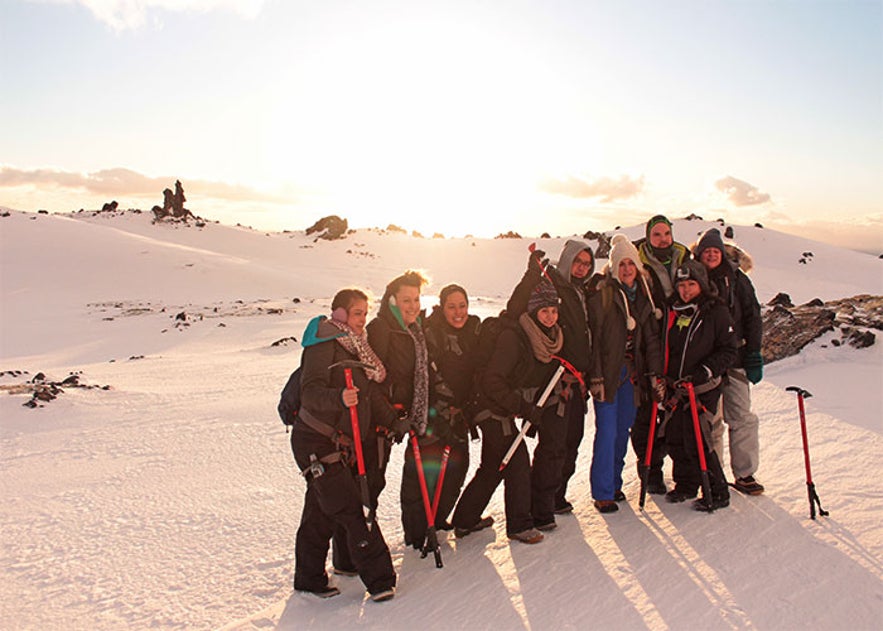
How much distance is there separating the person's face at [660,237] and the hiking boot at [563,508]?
7.63ft

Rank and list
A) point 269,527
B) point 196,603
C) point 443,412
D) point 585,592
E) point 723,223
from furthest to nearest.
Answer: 1. point 723,223
2. point 269,527
3. point 443,412
4. point 196,603
5. point 585,592

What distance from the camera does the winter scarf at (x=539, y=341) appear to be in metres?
4.29

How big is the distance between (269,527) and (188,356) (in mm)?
9839

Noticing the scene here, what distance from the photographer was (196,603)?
3764 mm

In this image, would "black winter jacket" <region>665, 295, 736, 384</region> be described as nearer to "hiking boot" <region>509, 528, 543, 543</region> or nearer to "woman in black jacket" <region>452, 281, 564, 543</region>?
"woman in black jacket" <region>452, 281, 564, 543</region>

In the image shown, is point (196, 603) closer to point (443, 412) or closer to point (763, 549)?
point (443, 412)

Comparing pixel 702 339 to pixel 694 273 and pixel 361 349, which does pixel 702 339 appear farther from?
pixel 361 349

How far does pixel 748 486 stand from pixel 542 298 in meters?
2.30

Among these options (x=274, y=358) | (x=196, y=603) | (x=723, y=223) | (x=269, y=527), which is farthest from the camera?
(x=723, y=223)

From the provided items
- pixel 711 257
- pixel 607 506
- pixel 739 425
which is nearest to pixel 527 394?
pixel 607 506

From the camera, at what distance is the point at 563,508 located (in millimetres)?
4703

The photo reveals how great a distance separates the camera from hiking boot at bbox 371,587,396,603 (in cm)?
361

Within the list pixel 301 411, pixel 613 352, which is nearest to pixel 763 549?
pixel 613 352

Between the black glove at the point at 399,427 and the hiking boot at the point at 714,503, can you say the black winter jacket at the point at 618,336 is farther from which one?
the black glove at the point at 399,427
